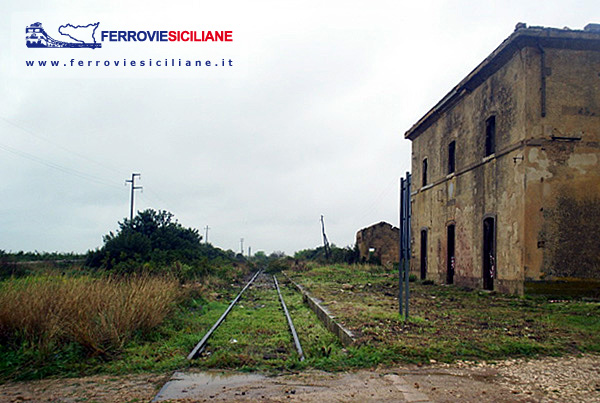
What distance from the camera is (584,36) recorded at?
567 inches

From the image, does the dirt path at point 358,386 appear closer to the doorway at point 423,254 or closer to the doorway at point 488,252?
the doorway at point 488,252

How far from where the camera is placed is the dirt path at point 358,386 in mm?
4938

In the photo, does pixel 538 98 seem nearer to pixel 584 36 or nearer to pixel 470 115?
pixel 584 36

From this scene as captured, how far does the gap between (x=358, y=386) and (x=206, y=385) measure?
64.5 inches

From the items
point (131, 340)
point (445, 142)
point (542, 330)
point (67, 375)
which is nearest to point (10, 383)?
point (67, 375)

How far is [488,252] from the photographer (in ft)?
55.0

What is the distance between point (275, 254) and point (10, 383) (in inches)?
4670

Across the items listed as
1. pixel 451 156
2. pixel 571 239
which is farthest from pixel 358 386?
pixel 451 156

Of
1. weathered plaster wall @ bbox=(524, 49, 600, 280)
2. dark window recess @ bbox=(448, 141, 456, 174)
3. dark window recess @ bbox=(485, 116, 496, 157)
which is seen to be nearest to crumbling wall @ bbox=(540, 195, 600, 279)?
weathered plaster wall @ bbox=(524, 49, 600, 280)

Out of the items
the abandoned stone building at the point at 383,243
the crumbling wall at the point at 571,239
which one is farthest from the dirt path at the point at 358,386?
the abandoned stone building at the point at 383,243

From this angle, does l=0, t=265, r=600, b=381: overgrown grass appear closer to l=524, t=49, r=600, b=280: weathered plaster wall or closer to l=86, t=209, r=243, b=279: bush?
l=524, t=49, r=600, b=280: weathered plaster wall

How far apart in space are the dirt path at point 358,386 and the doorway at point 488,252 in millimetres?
10565

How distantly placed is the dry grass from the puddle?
5.46 ft

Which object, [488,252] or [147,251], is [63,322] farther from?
[147,251]
